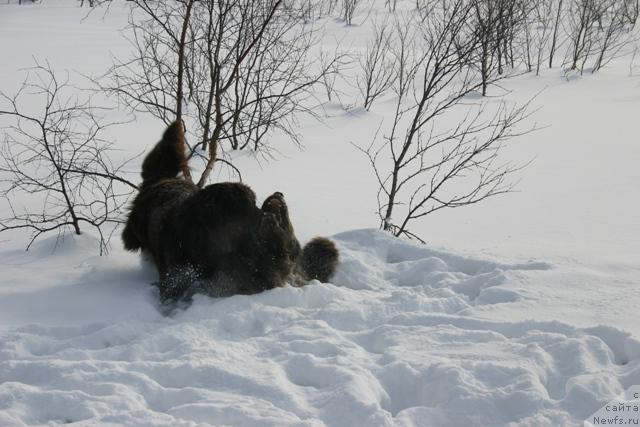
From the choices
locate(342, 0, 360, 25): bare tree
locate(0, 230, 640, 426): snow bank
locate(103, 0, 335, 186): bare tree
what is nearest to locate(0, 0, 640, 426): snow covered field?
locate(0, 230, 640, 426): snow bank

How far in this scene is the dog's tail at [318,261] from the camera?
486 centimetres

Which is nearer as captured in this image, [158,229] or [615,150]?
[158,229]

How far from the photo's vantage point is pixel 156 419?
109 inches

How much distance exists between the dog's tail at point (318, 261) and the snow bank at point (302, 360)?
16.9 inches

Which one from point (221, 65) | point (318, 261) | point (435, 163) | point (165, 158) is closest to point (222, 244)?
point (318, 261)

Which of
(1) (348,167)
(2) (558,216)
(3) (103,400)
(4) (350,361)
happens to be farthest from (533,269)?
(1) (348,167)

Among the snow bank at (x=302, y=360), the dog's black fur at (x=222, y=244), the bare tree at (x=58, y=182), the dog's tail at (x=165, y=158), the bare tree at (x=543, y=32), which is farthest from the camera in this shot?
the bare tree at (x=543, y=32)

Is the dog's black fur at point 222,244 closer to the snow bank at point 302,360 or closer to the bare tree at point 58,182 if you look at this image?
the snow bank at point 302,360

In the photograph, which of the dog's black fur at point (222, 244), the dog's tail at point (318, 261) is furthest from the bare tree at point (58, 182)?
the dog's tail at point (318, 261)

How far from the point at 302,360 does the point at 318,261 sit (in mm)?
1614

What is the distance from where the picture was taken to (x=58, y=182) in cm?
634

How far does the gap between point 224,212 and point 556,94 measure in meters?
18.5

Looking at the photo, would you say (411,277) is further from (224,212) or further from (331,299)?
(224,212)

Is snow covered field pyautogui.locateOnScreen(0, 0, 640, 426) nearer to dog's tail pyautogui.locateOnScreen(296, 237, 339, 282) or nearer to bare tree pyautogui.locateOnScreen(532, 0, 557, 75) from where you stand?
dog's tail pyautogui.locateOnScreen(296, 237, 339, 282)
